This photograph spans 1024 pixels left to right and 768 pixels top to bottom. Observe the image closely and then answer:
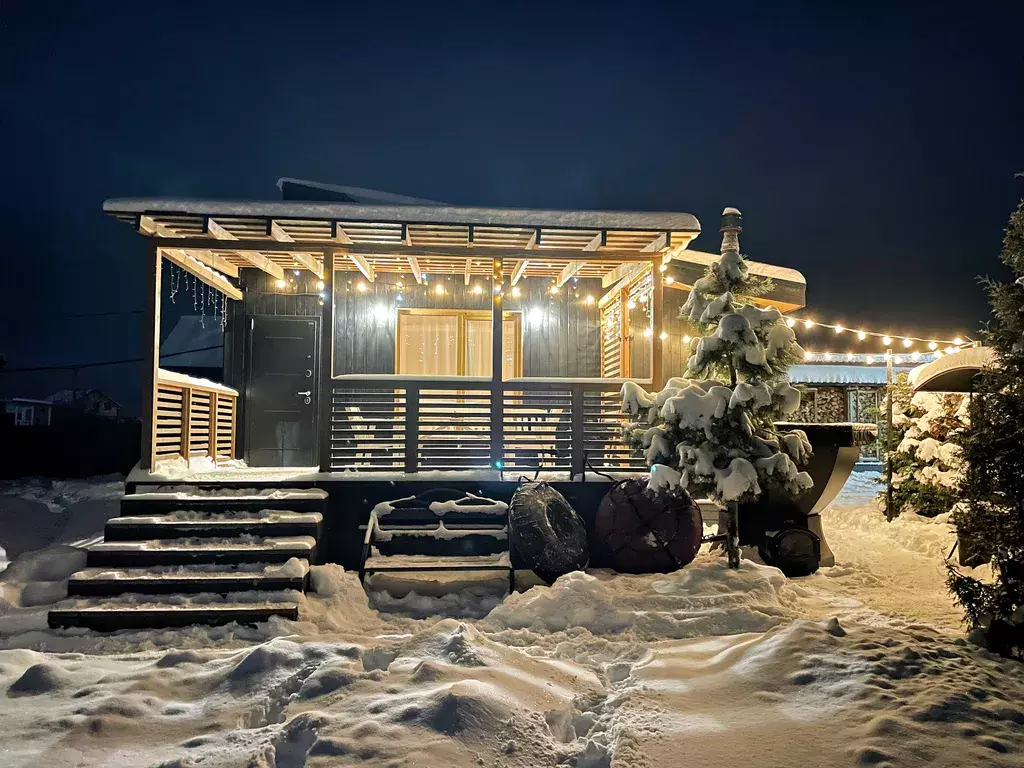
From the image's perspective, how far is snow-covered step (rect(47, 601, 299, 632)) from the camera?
472cm

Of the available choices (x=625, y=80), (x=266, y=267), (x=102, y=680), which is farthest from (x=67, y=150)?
(x=102, y=680)

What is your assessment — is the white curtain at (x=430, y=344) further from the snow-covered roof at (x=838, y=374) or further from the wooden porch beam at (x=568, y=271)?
the snow-covered roof at (x=838, y=374)

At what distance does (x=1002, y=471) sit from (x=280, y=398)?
909 centimetres

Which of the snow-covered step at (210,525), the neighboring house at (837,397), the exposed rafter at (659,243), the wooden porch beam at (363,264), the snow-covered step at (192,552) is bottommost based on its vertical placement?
the snow-covered step at (192,552)

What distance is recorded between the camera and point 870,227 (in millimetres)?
36312

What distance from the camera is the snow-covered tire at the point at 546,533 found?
219 inches

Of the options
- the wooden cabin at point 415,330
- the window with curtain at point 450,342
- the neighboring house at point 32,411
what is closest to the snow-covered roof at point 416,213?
the wooden cabin at point 415,330

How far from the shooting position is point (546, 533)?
18.5ft

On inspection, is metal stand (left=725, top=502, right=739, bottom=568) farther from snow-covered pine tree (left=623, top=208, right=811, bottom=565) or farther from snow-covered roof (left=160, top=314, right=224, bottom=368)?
snow-covered roof (left=160, top=314, right=224, bottom=368)

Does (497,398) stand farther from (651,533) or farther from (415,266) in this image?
(415,266)

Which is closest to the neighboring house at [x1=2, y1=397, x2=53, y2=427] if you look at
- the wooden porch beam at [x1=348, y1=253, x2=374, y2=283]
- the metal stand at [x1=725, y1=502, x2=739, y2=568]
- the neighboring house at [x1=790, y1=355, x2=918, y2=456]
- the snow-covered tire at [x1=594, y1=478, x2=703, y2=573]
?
the wooden porch beam at [x1=348, y1=253, x2=374, y2=283]

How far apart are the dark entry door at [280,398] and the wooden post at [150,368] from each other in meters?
2.89

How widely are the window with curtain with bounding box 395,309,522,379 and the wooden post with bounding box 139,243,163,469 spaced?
408 centimetres

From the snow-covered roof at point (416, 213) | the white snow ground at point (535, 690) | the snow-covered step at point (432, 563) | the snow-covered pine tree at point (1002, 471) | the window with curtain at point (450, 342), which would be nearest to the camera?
the white snow ground at point (535, 690)
